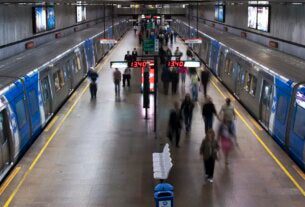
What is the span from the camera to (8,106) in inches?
451

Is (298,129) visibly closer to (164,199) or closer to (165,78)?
(164,199)

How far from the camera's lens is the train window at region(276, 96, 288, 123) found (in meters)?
13.0

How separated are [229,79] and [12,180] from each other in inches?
550

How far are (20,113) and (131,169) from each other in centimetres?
356

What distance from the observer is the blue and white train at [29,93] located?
11266 mm

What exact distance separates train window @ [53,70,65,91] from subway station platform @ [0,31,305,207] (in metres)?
1.73

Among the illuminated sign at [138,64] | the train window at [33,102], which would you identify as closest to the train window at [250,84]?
the illuminated sign at [138,64]

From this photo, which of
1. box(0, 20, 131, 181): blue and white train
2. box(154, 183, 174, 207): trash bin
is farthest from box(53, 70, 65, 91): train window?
box(154, 183, 174, 207): trash bin

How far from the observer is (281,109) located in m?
13.3

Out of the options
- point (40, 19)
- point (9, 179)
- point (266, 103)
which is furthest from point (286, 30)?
point (9, 179)

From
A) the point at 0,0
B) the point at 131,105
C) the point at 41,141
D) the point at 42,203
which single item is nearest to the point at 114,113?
the point at 131,105

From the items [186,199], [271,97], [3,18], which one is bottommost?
[186,199]

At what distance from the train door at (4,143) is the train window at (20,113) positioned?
1.10 m

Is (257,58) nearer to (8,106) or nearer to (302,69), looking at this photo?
(302,69)
